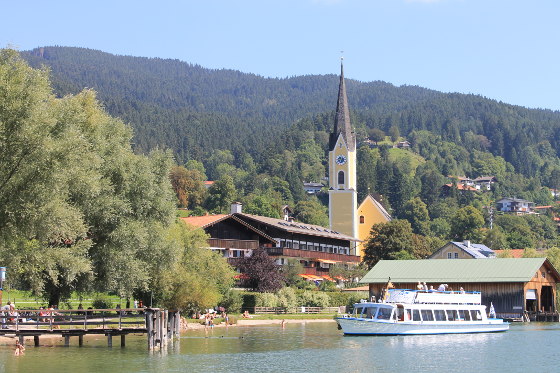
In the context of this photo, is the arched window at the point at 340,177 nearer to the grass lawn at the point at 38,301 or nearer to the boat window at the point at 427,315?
the grass lawn at the point at 38,301

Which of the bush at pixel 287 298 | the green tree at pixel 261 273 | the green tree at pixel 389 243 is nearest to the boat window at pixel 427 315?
the bush at pixel 287 298

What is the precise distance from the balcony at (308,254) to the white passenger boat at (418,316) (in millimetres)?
38192

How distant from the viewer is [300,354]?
44875mm

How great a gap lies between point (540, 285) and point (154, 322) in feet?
155

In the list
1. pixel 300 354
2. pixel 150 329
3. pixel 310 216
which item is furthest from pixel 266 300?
pixel 310 216

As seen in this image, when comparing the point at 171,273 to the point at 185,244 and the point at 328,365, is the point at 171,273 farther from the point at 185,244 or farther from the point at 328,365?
the point at 328,365

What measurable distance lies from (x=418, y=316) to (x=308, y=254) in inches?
1861

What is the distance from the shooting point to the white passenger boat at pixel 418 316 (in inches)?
2280

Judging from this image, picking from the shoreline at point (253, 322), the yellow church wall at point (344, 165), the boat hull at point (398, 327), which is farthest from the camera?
the yellow church wall at point (344, 165)

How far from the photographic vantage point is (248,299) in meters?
80.5

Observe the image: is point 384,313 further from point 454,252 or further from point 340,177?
point 340,177

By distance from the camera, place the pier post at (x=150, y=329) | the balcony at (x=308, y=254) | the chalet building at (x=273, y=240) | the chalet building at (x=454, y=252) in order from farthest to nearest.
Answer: the chalet building at (x=454, y=252), the balcony at (x=308, y=254), the chalet building at (x=273, y=240), the pier post at (x=150, y=329)

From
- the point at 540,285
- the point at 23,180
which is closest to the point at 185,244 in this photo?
the point at 23,180

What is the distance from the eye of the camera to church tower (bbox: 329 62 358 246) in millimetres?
138375
